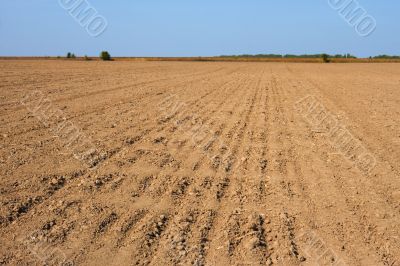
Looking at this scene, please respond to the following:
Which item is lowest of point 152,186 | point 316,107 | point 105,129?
point 316,107

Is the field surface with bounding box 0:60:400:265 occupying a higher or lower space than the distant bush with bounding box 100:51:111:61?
higher

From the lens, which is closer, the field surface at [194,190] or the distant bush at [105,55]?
the field surface at [194,190]

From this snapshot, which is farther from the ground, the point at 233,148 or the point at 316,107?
the point at 233,148

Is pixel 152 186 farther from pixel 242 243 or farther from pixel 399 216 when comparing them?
pixel 399 216

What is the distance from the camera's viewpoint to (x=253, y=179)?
5.91 metres

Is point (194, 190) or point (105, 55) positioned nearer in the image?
point (194, 190)

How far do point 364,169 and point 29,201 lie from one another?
439cm

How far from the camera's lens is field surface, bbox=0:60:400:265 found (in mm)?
3973

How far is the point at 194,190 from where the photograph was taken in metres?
5.44

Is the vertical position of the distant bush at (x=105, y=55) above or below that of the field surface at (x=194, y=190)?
below

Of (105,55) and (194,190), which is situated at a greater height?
(194,190)

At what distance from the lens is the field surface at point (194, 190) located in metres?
3.97

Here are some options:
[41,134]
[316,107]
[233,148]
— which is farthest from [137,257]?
[316,107]

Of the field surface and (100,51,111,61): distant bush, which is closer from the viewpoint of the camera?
the field surface
